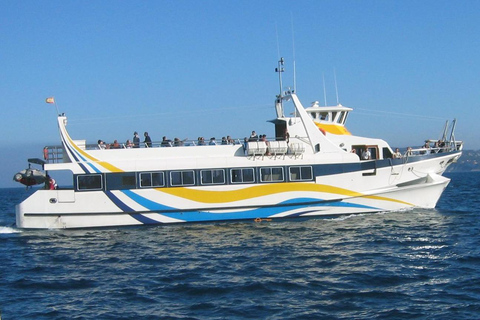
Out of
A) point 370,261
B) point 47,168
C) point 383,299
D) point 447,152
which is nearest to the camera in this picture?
point 383,299

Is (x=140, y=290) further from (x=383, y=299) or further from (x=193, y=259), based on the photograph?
(x=383, y=299)

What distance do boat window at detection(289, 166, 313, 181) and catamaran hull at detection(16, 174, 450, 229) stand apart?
1.03 ft

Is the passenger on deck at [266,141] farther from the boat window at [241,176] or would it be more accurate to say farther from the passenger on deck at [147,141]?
the passenger on deck at [147,141]

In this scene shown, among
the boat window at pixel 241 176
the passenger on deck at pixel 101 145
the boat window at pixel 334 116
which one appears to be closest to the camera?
the boat window at pixel 241 176

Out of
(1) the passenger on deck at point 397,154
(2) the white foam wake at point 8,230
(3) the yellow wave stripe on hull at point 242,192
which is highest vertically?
(1) the passenger on deck at point 397,154

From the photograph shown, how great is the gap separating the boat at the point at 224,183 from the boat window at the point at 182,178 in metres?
0.04

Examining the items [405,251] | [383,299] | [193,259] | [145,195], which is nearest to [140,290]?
[193,259]

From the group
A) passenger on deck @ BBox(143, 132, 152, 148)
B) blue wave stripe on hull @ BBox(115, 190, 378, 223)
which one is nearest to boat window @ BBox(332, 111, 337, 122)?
blue wave stripe on hull @ BBox(115, 190, 378, 223)

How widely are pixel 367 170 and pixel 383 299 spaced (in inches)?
493

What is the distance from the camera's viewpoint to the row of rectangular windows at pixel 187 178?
21953mm

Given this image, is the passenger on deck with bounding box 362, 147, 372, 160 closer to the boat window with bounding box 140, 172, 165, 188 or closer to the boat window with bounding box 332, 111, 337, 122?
the boat window with bounding box 332, 111, 337, 122

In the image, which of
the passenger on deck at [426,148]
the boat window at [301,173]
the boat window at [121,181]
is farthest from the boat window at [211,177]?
the passenger on deck at [426,148]

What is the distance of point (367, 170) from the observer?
76.3 ft

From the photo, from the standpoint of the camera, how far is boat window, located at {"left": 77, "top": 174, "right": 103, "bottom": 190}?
861 inches
